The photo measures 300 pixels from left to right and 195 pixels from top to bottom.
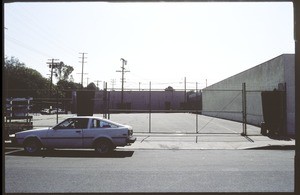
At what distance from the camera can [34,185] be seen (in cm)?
736

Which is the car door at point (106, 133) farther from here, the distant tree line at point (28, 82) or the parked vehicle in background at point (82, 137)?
the distant tree line at point (28, 82)

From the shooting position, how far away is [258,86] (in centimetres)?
2697

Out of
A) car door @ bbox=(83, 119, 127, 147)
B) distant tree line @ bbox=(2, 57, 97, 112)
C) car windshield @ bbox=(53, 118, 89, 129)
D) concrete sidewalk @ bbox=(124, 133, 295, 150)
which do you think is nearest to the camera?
car door @ bbox=(83, 119, 127, 147)

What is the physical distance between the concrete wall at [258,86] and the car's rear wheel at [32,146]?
33.9 ft

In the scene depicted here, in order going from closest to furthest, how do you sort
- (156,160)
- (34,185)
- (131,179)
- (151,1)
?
(151,1), (34,185), (131,179), (156,160)

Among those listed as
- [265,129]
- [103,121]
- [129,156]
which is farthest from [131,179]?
[265,129]

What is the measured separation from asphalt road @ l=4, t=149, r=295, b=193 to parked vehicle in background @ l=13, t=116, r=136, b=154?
1.34ft

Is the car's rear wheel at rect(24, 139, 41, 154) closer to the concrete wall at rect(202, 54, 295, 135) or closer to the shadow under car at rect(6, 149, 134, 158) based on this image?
the shadow under car at rect(6, 149, 134, 158)

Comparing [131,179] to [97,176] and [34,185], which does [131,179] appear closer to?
[97,176]

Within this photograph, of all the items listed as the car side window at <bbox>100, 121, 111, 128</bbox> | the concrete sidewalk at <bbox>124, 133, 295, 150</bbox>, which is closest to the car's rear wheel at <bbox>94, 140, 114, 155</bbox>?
the car side window at <bbox>100, 121, 111, 128</bbox>

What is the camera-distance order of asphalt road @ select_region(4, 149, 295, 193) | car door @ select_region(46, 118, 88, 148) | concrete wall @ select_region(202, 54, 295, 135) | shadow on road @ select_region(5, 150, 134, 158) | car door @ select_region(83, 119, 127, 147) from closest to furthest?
1. asphalt road @ select_region(4, 149, 295, 193)
2. shadow on road @ select_region(5, 150, 134, 158)
3. car door @ select_region(83, 119, 127, 147)
4. car door @ select_region(46, 118, 88, 148)
5. concrete wall @ select_region(202, 54, 295, 135)

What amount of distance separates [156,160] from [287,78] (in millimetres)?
12807

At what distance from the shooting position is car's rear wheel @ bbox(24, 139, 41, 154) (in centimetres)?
1284

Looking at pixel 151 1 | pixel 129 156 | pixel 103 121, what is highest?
pixel 151 1
